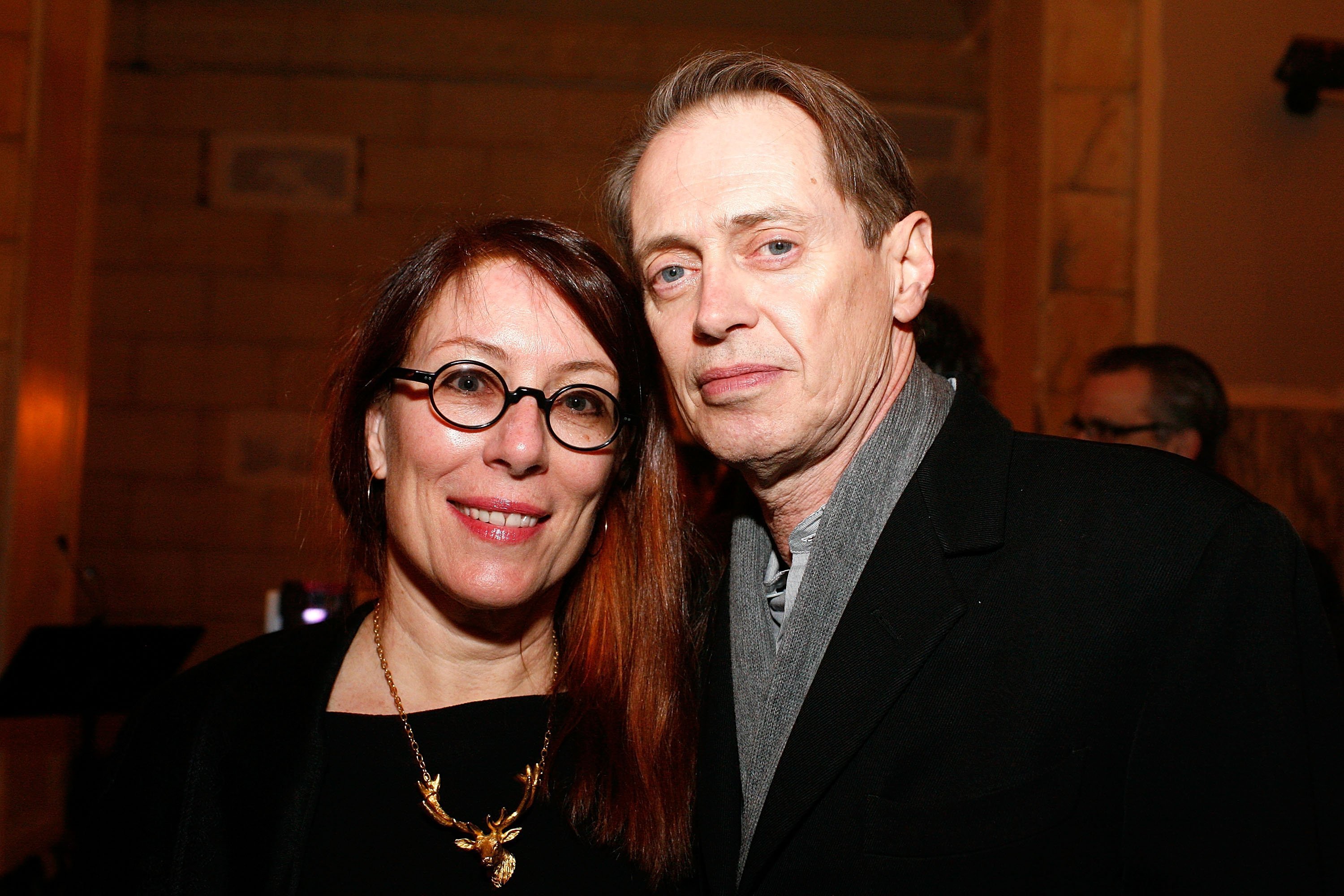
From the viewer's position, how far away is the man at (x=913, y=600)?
3.51 feet

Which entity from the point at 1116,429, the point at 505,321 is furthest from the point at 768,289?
the point at 1116,429

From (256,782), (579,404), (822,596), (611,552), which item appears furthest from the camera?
(611,552)

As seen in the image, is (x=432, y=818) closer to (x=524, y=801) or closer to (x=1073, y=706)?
(x=524, y=801)

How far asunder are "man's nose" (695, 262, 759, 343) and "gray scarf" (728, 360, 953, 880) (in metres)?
0.27

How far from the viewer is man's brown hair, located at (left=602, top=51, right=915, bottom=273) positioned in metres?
1.42

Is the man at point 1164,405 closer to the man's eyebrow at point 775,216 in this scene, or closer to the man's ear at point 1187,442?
the man's ear at point 1187,442

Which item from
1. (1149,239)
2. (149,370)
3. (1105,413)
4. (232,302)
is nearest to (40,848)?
(149,370)

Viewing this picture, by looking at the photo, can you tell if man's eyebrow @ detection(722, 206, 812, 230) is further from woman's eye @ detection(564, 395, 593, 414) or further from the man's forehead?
woman's eye @ detection(564, 395, 593, 414)

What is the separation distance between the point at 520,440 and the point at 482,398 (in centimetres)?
10

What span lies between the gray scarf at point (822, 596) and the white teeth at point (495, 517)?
0.41 m

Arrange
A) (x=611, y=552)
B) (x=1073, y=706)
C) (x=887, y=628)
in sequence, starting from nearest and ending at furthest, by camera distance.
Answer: (x=1073, y=706) → (x=887, y=628) → (x=611, y=552)

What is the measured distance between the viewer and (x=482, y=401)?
152 centimetres

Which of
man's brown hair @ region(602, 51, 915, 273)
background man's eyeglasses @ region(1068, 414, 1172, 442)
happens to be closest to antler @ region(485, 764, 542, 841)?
man's brown hair @ region(602, 51, 915, 273)

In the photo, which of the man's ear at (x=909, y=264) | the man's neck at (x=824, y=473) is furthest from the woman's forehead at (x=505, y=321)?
the man's ear at (x=909, y=264)
